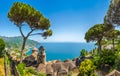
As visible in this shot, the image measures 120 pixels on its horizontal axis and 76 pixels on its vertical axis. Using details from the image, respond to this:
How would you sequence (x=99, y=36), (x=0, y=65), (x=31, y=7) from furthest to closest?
(x=99, y=36), (x=31, y=7), (x=0, y=65)

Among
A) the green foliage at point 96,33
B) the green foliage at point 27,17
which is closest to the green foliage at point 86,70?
the green foliage at point 27,17

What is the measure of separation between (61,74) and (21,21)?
43.6 ft

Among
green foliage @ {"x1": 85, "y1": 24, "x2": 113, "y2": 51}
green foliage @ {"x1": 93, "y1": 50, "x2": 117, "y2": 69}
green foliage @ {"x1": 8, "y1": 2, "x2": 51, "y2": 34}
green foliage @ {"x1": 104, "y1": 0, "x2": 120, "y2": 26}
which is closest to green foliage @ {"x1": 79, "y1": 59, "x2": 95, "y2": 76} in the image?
green foliage @ {"x1": 93, "y1": 50, "x2": 117, "y2": 69}

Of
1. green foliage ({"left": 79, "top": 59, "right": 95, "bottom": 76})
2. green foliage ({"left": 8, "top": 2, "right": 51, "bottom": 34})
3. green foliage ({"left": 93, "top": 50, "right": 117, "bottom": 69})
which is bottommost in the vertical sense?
green foliage ({"left": 79, "top": 59, "right": 95, "bottom": 76})

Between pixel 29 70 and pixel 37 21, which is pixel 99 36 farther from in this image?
pixel 29 70

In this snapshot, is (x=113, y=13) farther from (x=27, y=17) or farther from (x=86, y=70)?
(x=27, y=17)

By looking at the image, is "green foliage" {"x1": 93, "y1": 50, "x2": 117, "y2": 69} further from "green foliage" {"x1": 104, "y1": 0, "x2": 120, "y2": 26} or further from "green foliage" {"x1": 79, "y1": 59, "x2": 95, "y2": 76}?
"green foliage" {"x1": 104, "y1": 0, "x2": 120, "y2": 26}

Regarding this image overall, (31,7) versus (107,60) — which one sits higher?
(31,7)

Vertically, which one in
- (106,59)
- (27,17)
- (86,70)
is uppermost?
(27,17)

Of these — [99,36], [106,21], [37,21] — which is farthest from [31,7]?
[99,36]

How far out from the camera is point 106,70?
33781 millimetres

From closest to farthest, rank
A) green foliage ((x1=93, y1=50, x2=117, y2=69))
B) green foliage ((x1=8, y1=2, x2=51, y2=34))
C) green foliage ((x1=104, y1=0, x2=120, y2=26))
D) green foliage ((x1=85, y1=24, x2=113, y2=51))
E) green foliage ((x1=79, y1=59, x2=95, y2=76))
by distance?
green foliage ((x1=79, y1=59, x2=95, y2=76)) < green foliage ((x1=93, y1=50, x2=117, y2=69)) < green foliage ((x1=104, y1=0, x2=120, y2=26)) < green foliage ((x1=8, y1=2, x2=51, y2=34)) < green foliage ((x1=85, y1=24, x2=113, y2=51))

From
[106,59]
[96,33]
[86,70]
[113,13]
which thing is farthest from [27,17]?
[96,33]

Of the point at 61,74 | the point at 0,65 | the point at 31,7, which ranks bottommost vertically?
the point at 61,74
